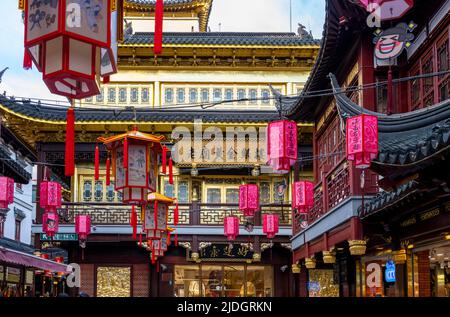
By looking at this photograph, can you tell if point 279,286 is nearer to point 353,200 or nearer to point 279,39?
point 279,39

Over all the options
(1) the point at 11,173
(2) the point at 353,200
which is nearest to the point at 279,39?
(1) the point at 11,173

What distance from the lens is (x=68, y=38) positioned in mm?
5734

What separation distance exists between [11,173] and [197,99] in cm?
820

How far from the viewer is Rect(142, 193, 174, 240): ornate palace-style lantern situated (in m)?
19.7

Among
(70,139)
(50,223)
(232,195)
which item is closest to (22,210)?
(232,195)

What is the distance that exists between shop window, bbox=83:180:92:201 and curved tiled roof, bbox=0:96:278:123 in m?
2.78

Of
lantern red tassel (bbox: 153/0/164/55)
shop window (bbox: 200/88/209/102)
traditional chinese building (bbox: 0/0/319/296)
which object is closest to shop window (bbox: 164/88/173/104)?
traditional chinese building (bbox: 0/0/319/296)

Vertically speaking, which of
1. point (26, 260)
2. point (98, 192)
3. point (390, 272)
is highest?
point (98, 192)

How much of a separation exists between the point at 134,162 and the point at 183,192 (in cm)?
1211

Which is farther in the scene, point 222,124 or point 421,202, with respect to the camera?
point 222,124

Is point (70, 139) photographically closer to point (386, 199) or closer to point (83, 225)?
point (386, 199)

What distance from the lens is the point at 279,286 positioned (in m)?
27.0

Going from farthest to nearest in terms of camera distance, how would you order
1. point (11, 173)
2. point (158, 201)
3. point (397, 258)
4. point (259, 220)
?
point (259, 220) → point (11, 173) → point (158, 201) → point (397, 258)

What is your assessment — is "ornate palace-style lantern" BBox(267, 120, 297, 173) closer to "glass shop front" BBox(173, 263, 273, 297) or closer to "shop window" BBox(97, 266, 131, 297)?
"shop window" BBox(97, 266, 131, 297)
